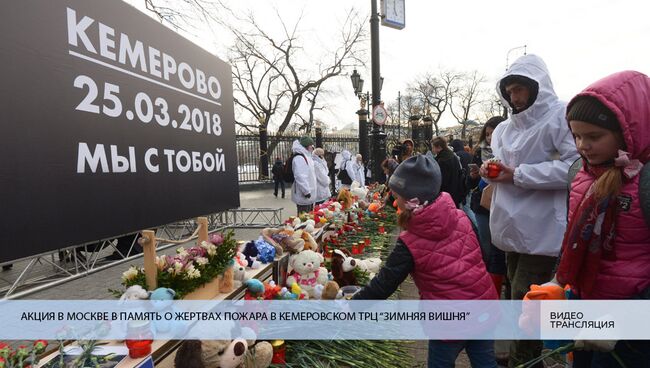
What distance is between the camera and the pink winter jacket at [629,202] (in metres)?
1.20

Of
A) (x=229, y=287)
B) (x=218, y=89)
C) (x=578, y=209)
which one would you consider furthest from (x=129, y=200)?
(x=578, y=209)

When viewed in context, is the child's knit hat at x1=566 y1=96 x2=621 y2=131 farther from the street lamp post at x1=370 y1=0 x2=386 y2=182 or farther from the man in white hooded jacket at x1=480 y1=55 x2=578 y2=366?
the street lamp post at x1=370 y1=0 x2=386 y2=182

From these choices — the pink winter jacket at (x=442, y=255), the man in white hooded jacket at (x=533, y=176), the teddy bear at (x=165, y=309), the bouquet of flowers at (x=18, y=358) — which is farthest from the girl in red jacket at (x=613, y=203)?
the bouquet of flowers at (x=18, y=358)

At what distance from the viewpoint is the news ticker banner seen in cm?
134

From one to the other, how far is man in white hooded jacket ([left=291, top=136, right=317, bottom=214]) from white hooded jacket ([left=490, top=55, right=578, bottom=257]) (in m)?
3.93

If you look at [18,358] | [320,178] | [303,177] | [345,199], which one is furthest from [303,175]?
[18,358]

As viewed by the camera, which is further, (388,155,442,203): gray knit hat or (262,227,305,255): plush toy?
(262,227,305,255): plush toy

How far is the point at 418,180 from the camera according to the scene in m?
1.75

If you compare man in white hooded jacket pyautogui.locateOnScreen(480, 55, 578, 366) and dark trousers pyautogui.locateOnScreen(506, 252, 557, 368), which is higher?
man in white hooded jacket pyautogui.locateOnScreen(480, 55, 578, 366)

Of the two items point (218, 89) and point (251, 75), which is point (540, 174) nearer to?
point (218, 89)

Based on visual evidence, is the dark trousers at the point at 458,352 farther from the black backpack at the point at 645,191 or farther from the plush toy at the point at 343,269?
the plush toy at the point at 343,269

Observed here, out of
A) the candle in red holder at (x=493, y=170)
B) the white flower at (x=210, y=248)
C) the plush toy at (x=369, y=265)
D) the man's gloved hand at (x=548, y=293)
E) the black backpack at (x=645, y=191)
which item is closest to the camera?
the black backpack at (x=645, y=191)

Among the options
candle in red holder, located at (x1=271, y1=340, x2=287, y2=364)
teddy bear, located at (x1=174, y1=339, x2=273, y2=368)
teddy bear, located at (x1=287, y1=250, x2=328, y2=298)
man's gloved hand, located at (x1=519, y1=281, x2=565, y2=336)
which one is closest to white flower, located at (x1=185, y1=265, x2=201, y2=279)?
teddy bear, located at (x1=174, y1=339, x2=273, y2=368)

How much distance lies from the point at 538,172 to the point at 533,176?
0.11 feet
